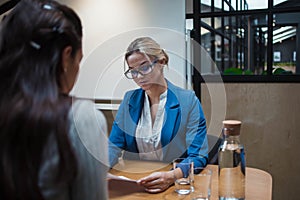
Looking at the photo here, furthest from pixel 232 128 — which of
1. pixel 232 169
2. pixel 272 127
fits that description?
pixel 272 127

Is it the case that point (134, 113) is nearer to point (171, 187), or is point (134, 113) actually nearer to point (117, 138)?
point (117, 138)

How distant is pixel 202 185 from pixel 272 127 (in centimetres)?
170

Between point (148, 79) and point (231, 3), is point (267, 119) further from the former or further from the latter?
point (148, 79)

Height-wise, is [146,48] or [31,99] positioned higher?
[146,48]

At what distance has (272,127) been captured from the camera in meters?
2.62

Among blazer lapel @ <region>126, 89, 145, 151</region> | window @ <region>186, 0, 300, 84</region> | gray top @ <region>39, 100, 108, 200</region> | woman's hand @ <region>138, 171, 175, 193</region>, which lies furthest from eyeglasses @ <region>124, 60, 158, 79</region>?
window @ <region>186, 0, 300, 84</region>

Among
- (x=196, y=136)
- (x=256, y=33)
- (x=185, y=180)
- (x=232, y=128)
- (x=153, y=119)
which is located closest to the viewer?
(x=232, y=128)

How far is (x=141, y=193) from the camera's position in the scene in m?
1.20

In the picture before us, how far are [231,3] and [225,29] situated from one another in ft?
1.40

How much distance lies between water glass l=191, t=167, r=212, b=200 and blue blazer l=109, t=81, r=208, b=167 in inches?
14.2

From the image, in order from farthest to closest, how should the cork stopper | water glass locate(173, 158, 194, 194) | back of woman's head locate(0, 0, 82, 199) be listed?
water glass locate(173, 158, 194, 194) < the cork stopper < back of woman's head locate(0, 0, 82, 199)

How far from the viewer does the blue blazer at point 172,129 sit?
1625 millimetres

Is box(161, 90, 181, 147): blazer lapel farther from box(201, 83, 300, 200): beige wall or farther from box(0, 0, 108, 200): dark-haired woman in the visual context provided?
box(201, 83, 300, 200): beige wall

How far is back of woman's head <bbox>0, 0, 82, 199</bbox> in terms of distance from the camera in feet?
1.86
